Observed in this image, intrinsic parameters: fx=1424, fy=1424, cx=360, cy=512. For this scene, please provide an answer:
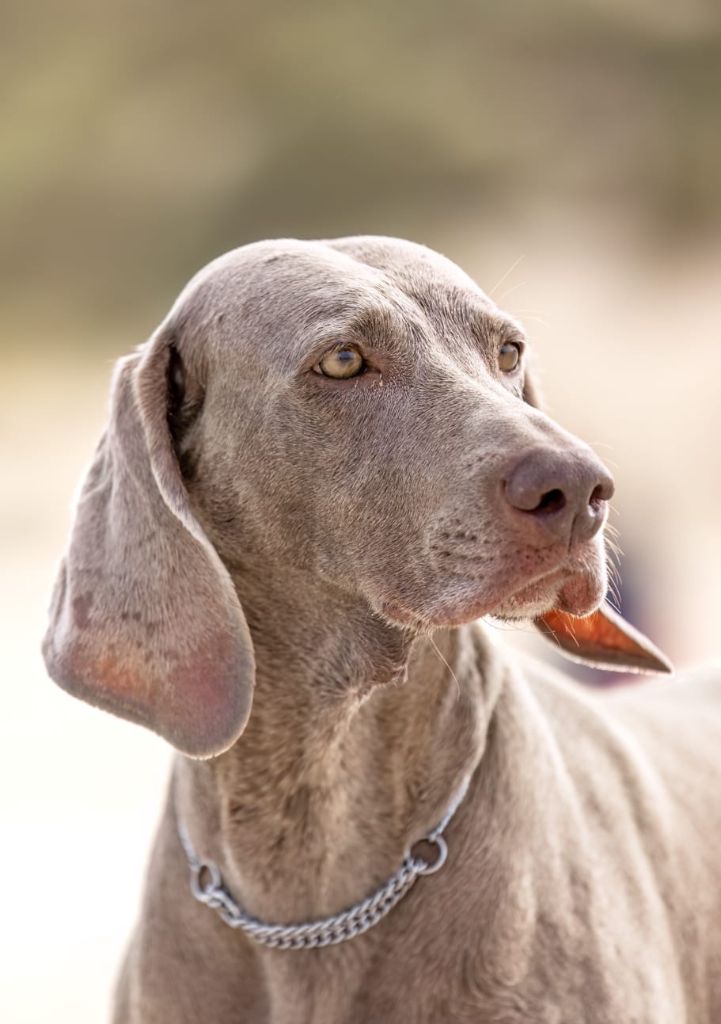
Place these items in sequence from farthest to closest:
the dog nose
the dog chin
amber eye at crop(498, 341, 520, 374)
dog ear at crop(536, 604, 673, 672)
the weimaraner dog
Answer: dog ear at crop(536, 604, 673, 672) < amber eye at crop(498, 341, 520, 374) < the weimaraner dog < the dog chin < the dog nose

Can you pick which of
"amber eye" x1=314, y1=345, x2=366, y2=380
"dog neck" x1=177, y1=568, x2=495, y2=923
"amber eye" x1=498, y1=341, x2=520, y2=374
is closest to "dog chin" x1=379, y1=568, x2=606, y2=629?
"dog neck" x1=177, y1=568, x2=495, y2=923

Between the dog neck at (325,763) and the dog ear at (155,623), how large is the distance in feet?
0.40

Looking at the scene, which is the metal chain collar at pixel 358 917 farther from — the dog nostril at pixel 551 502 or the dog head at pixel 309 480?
the dog nostril at pixel 551 502

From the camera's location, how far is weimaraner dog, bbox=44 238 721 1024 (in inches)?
74.8

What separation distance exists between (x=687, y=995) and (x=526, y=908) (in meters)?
0.48

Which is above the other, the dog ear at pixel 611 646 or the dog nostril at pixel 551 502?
the dog nostril at pixel 551 502

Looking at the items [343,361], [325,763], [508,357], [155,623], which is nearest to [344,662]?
[325,763]

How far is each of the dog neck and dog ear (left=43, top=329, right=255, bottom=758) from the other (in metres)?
0.12

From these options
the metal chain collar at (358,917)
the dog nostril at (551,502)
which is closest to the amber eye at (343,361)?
the dog nostril at (551,502)

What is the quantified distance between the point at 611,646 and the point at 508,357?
0.55 metres

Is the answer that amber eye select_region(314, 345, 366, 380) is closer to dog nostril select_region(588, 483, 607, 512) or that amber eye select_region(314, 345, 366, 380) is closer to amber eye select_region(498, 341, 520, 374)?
amber eye select_region(498, 341, 520, 374)

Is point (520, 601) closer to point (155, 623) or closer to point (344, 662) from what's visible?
point (344, 662)

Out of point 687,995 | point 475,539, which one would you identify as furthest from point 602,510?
point 687,995

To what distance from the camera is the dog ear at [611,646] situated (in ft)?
7.75
